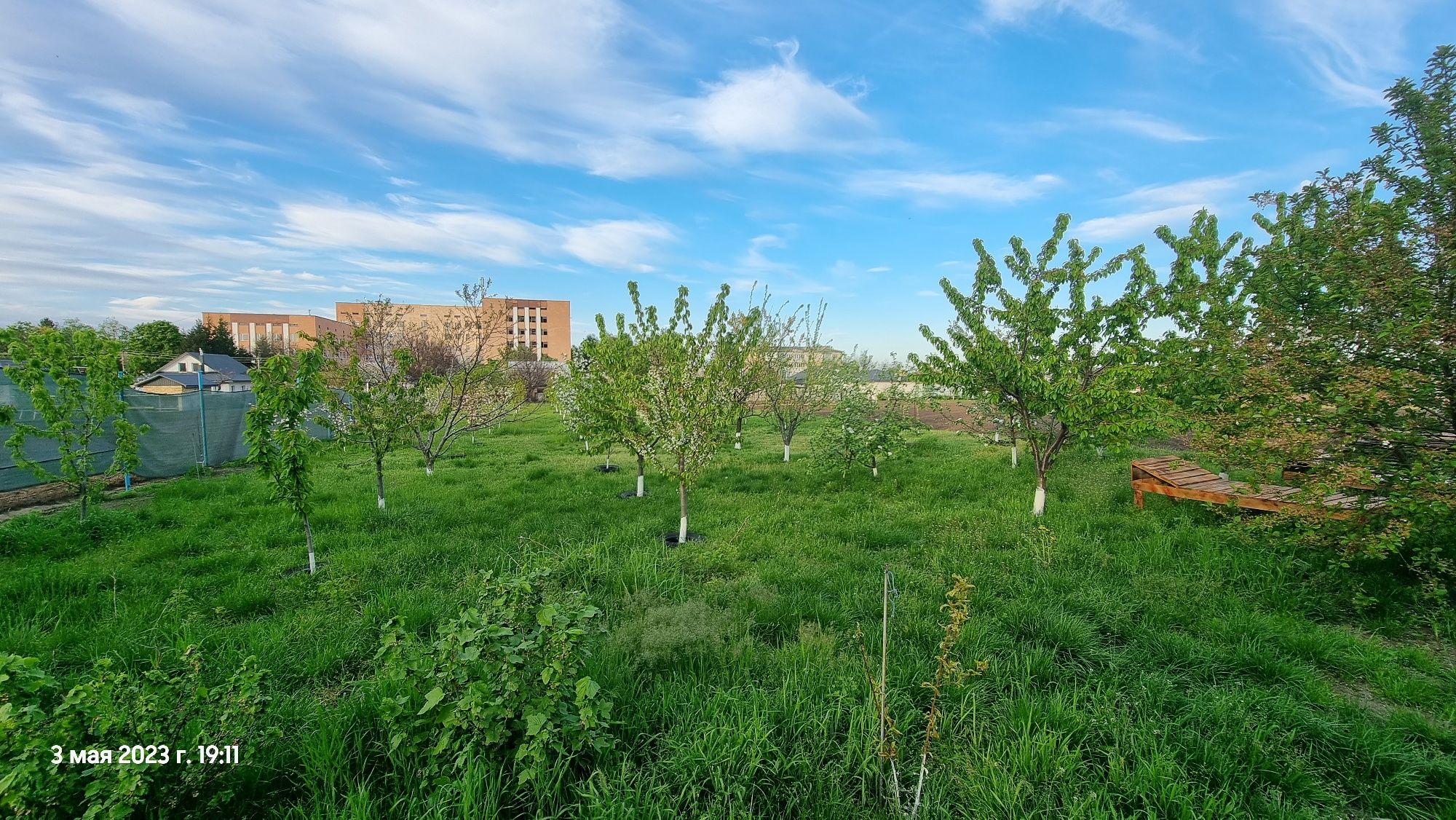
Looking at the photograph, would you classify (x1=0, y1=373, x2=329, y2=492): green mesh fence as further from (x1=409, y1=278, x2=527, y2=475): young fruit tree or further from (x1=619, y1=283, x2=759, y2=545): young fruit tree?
(x1=619, y1=283, x2=759, y2=545): young fruit tree

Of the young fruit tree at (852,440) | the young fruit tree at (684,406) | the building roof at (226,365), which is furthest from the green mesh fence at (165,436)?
the building roof at (226,365)

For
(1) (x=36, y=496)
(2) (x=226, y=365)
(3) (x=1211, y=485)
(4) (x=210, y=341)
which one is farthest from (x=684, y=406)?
(4) (x=210, y=341)

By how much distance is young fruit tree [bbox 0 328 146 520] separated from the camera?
5844mm

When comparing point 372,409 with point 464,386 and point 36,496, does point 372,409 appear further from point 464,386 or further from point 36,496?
point 36,496

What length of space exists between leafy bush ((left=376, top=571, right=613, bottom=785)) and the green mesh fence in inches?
323

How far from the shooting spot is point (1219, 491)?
20.4ft

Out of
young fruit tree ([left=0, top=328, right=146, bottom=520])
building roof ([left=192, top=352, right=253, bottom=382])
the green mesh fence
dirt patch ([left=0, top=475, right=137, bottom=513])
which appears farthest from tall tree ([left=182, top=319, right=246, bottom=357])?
young fruit tree ([left=0, top=328, right=146, bottom=520])

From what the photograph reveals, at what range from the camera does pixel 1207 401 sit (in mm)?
6641

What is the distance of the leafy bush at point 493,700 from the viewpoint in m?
2.29

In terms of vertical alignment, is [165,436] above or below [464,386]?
below

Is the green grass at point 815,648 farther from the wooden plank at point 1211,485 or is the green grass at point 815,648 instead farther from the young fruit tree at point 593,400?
the young fruit tree at point 593,400

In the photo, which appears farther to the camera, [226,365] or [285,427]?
[226,365]

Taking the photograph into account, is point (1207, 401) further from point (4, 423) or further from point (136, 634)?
point (4, 423)

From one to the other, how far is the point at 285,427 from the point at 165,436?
7.65m
